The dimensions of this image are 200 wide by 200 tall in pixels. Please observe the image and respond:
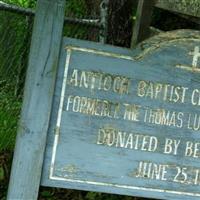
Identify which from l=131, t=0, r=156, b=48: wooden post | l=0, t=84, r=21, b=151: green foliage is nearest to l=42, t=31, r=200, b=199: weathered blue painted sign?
l=0, t=84, r=21, b=151: green foliage

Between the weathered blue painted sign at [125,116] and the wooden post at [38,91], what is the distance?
0.04 m

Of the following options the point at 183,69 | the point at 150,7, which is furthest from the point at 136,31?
the point at 183,69

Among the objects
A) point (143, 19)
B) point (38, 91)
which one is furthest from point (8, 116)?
point (38, 91)

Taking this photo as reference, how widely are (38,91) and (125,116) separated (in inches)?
16.3

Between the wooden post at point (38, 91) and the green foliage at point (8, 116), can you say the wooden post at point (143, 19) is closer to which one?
the green foliage at point (8, 116)

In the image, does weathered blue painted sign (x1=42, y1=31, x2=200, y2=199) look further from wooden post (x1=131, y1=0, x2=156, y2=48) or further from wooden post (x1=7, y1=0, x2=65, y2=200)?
wooden post (x1=131, y1=0, x2=156, y2=48)

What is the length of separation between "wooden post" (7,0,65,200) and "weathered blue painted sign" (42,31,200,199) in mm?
39

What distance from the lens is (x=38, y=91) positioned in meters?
2.71

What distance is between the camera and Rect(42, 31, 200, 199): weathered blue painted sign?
8.90ft

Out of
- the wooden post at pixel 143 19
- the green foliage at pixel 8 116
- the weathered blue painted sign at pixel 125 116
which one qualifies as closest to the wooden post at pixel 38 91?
the weathered blue painted sign at pixel 125 116

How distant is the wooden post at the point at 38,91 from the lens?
2.69 meters

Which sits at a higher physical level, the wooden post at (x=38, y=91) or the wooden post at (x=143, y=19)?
the wooden post at (x=143, y=19)

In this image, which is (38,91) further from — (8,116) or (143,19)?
(143,19)

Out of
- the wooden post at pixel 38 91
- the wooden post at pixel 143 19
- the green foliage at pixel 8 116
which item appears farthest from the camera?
the wooden post at pixel 143 19
